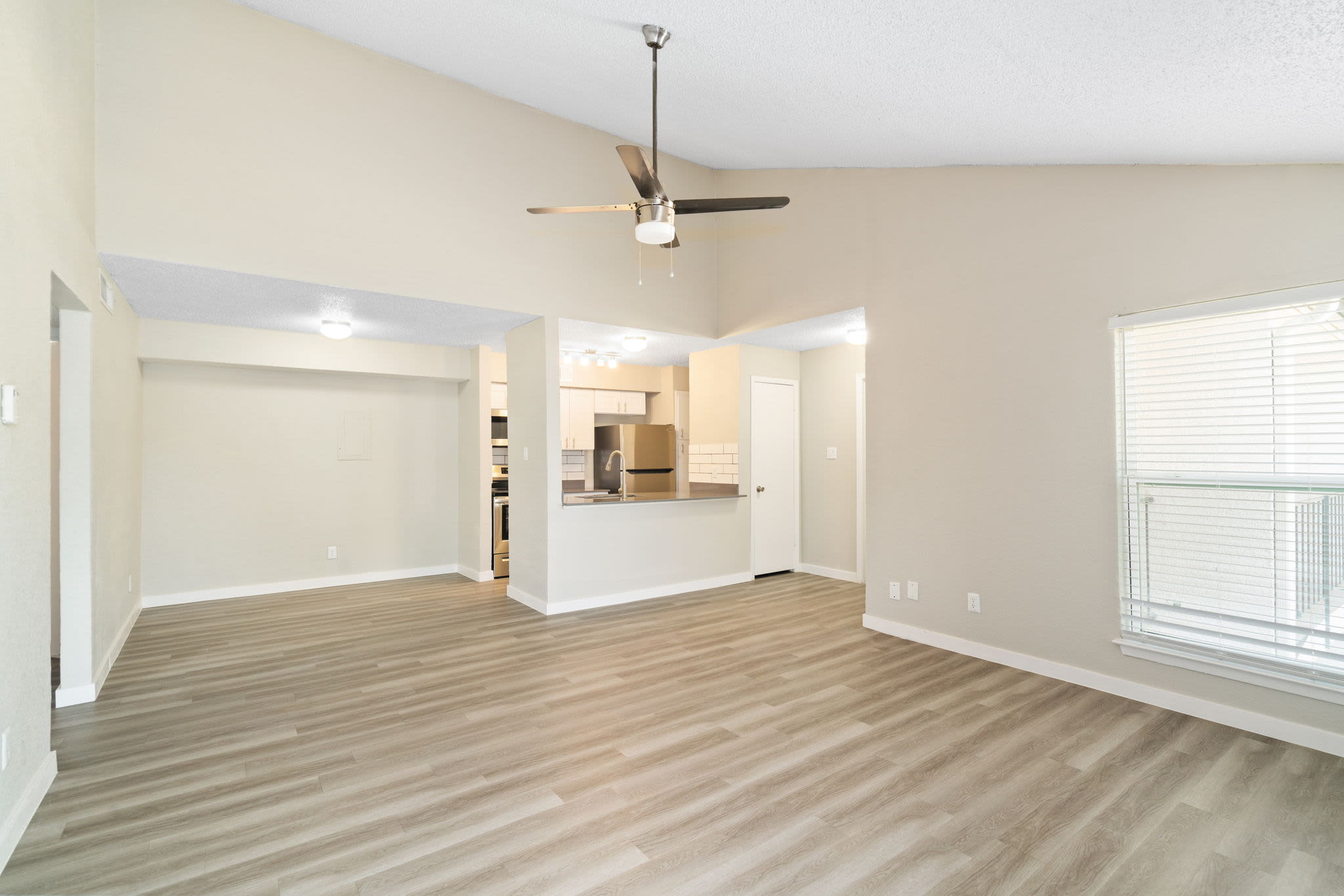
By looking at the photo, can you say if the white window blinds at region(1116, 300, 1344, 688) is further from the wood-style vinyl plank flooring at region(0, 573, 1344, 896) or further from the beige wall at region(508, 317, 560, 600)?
the beige wall at region(508, 317, 560, 600)

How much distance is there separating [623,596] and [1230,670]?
3.90 m

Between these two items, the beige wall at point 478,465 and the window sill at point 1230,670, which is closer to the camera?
the window sill at point 1230,670

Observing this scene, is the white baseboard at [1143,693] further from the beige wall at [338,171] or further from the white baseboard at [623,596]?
the beige wall at [338,171]

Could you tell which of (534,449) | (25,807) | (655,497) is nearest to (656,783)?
(25,807)

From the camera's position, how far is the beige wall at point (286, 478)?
5426 millimetres

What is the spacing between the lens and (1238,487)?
2.96 metres

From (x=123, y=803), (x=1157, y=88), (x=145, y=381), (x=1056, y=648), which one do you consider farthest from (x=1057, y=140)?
(x=145, y=381)

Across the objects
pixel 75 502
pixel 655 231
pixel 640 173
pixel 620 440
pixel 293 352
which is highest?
pixel 640 173

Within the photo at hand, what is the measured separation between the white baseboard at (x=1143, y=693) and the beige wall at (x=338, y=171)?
3.50m

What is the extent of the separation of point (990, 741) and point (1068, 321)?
89.7 inches

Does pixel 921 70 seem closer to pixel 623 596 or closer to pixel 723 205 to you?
pixel 723 205

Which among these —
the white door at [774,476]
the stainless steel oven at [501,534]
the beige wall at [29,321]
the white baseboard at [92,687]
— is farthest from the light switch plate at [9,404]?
the white door at [774,476]

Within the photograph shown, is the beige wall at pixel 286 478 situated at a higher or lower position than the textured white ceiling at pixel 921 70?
lower

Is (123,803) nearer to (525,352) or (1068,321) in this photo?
(525,352)
